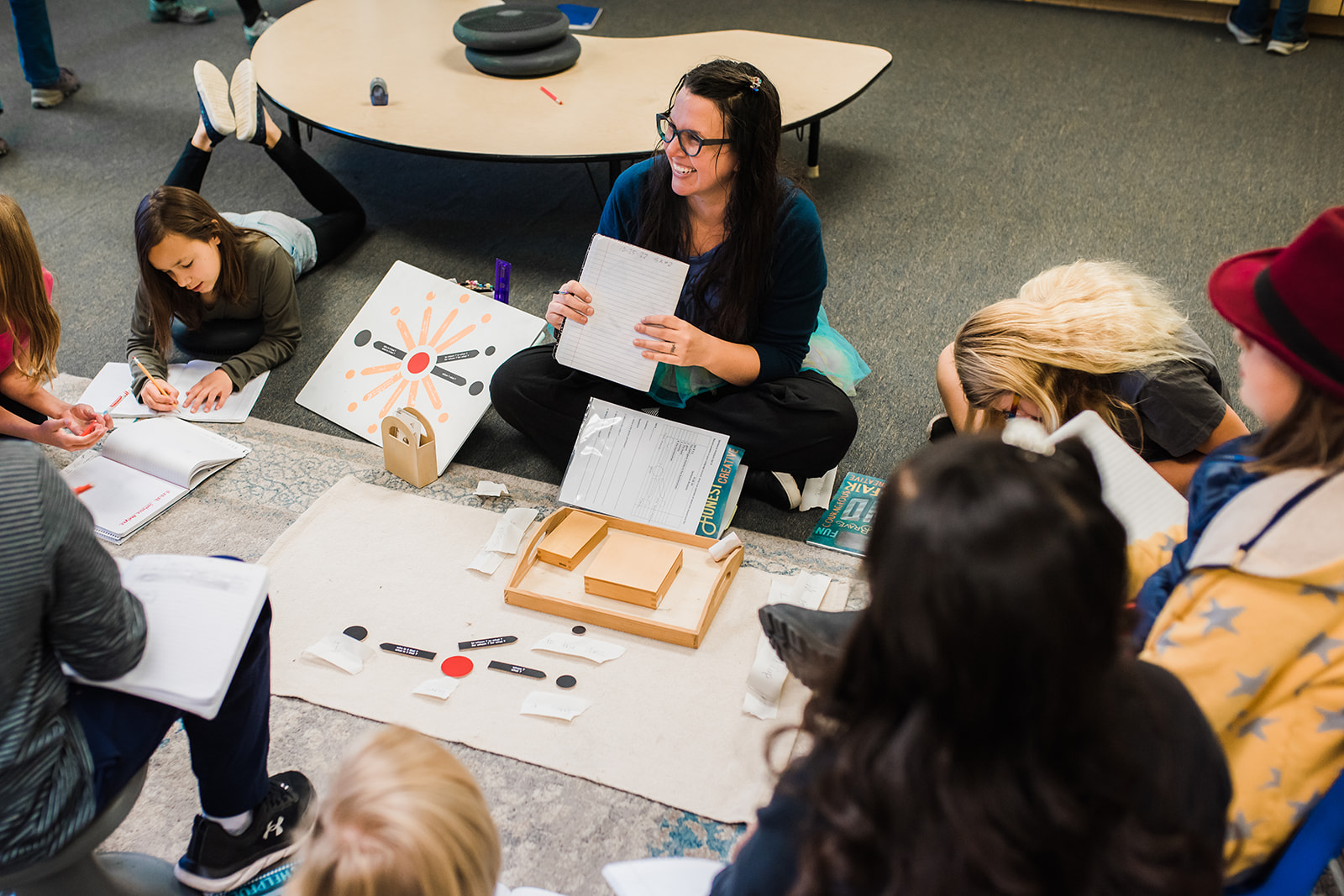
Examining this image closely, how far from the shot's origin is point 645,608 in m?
1.84

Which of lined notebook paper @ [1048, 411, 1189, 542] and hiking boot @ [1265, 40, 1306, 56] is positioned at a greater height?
hiking boot @ [1265, 40, 1306, 56]

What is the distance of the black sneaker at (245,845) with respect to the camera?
1394 millimetres

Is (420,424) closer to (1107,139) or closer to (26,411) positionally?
(26,411)

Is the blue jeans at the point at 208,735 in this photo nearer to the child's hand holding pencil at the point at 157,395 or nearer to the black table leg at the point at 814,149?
the child's hand holding pencil at the point at 157,395

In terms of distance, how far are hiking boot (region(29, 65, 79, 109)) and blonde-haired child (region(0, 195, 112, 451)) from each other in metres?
2.11

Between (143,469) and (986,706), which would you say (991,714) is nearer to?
(986,706)

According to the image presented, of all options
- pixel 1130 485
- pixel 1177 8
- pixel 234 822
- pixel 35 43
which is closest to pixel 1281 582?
pixel 1130 485

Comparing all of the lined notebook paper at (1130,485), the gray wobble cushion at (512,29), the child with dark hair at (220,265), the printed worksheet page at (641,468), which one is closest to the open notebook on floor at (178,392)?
the child with dark hair at (220,265)

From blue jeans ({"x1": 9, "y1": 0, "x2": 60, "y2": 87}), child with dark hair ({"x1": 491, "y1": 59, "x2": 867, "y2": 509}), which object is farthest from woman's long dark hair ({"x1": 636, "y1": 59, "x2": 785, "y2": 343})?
blue jeans ({"x1": 9, "y1": 0, "x2": 60, "y2": 87})

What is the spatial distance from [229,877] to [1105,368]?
167 centimetres

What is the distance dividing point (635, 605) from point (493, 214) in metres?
1.85

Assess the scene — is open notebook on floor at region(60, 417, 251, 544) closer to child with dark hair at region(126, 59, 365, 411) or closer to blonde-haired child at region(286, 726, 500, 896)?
child with dark hair at region(126, 59, 365, 411)

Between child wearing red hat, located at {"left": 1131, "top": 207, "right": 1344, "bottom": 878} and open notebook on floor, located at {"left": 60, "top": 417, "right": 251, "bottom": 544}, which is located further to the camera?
open notebook on floor, located at {"left": 60, "top": 417, "right": 251, "bottom": 544}

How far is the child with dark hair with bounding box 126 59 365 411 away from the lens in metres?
2.26
